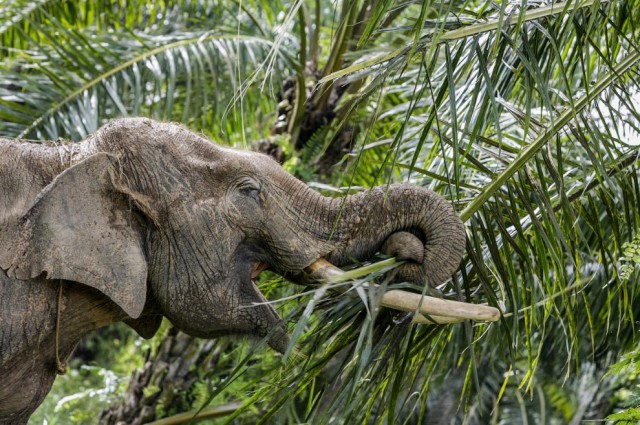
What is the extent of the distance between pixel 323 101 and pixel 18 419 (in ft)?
9.93

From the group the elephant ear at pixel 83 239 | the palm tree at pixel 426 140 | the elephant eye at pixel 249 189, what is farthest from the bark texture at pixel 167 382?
the elephant ear at pixel 83 239

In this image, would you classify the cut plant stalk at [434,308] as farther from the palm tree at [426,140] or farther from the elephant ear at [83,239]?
the elephant ear at [83,239]

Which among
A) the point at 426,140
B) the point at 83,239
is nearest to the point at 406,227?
the point at 83,239

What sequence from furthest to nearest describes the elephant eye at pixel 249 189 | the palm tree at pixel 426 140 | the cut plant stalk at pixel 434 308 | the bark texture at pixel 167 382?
the bark texture at pixel 167 382 < the elephant eye at pixel 249 189 < the palm tree at pixel 426 140 < the cut plant stalk at pixel 434 308

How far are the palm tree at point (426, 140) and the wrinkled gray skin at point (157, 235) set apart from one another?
0.16 metres

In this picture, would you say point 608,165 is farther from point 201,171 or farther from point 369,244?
point 201,171

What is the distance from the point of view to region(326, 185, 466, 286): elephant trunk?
9.98 feet

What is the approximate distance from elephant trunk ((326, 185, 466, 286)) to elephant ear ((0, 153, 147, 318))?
2.06 feet

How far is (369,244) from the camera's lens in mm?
3209

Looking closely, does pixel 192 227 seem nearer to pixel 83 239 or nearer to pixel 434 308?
pixel 83 239

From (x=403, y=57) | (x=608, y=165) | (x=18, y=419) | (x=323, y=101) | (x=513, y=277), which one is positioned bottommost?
(x=18, y=419)

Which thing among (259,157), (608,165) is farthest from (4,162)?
(608,165)

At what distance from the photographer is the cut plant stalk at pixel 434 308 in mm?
2719

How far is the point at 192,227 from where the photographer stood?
3262 mm
